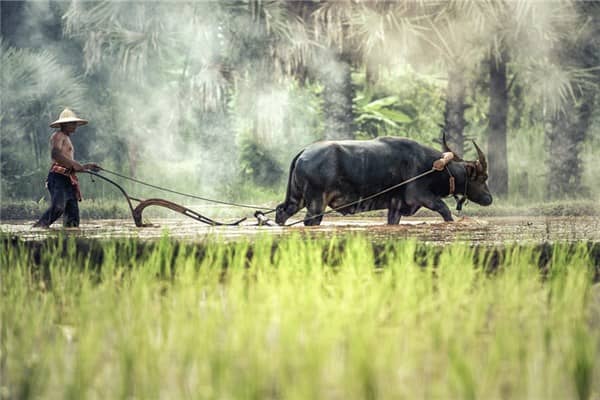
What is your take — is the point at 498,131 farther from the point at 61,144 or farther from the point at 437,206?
the point at 61,144

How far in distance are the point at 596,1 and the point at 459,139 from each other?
11.7ft

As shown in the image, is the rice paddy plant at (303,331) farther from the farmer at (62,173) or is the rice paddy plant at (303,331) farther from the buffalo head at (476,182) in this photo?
the buffalo head at (476,182)

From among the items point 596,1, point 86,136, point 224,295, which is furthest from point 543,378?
point 86,136

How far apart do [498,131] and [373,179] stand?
7.37 m

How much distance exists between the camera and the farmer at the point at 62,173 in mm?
10102

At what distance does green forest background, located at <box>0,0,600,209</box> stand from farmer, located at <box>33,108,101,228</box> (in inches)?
247

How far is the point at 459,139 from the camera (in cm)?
1700

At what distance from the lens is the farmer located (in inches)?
398

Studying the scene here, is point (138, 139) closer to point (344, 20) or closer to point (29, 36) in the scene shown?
point (29, 36)

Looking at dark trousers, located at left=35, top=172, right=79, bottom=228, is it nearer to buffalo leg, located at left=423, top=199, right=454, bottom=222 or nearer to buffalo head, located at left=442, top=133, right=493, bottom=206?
buffalo leg, located at left=423, top=199, right=454, bottom=222

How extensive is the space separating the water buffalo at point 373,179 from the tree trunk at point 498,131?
6.36m

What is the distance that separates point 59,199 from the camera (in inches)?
400

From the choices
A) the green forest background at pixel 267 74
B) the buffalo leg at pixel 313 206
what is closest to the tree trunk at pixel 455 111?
the green forest background at pixel 267 74

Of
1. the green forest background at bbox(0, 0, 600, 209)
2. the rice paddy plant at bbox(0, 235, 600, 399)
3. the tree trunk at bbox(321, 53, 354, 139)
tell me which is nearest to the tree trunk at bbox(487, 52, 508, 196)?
the green forest background at bbox(0, 0, 600, 209)
